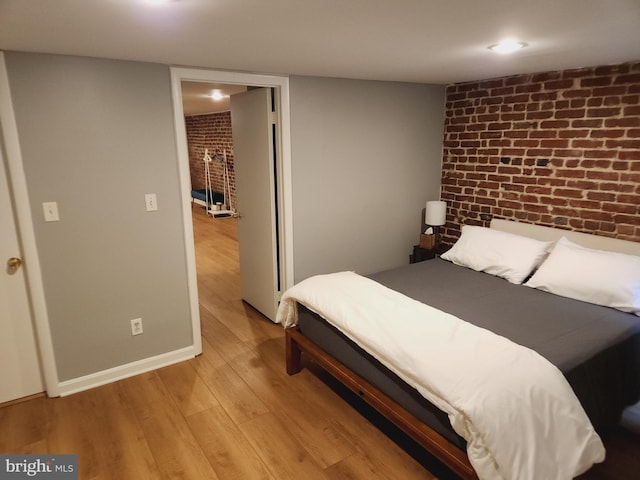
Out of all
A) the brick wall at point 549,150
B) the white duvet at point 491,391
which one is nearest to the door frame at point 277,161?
the white duvet at point 491,391

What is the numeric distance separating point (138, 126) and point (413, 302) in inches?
81.5

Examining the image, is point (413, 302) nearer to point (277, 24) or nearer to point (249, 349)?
point (249, 349)

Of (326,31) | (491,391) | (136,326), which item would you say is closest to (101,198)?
(136,326)

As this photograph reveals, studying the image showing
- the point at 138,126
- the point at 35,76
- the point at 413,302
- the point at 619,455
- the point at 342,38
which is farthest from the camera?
the point at 138,126

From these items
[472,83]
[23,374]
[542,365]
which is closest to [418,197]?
[472,83]

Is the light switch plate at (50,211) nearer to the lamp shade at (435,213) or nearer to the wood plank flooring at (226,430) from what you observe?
the wood plank flooring at (226,430)

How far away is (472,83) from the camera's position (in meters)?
3.74

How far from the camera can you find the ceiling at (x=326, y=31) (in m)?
1.49

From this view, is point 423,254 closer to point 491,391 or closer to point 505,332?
point 505,332

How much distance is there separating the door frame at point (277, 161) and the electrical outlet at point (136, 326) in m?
0.37

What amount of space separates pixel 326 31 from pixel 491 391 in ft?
5.59

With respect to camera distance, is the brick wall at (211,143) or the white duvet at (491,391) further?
the brick wall at (211,143)

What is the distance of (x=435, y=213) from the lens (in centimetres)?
387

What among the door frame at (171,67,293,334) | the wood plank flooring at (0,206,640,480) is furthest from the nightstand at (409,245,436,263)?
the wood plank flooring at (0,206,640,480)
